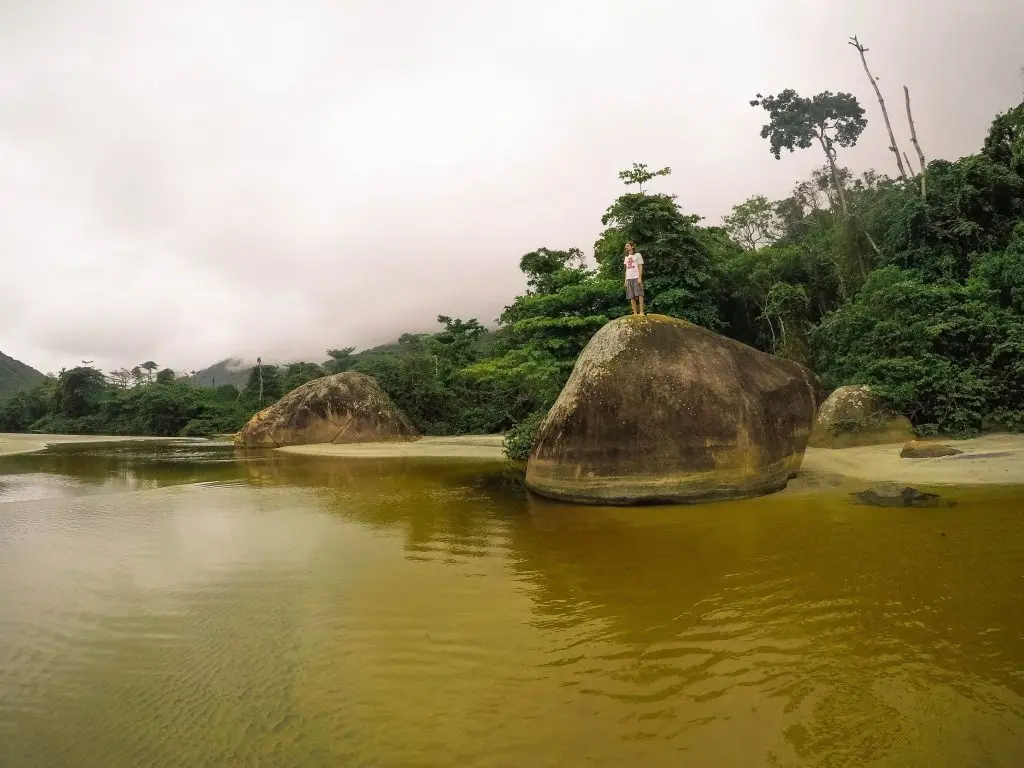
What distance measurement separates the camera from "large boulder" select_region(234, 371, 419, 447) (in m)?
29.8

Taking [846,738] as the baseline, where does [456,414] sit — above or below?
above

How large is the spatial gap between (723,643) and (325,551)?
600cm

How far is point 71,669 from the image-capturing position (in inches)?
177

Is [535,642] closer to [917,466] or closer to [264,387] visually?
[917,466]

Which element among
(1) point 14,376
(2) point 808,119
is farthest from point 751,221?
(1) point 14,376

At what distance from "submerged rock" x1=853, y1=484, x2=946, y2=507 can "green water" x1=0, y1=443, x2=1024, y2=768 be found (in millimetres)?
371

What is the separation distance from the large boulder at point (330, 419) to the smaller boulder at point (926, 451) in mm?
24240

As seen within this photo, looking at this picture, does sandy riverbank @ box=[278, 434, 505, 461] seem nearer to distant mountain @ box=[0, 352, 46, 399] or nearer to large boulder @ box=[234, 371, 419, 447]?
large boulder @ box=[234, 371, 419, 447]

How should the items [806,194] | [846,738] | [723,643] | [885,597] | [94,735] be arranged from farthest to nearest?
1. [806,194]
2. [885,597]
3. [723,643]
4. [94,735]
5. [846,738]

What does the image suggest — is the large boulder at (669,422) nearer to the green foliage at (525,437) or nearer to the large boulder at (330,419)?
the green foliage at (525,437)

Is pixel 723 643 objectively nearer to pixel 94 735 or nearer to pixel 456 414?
pixel 94 735

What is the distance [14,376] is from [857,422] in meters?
121

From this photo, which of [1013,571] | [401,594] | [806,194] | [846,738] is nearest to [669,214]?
[1013,571]

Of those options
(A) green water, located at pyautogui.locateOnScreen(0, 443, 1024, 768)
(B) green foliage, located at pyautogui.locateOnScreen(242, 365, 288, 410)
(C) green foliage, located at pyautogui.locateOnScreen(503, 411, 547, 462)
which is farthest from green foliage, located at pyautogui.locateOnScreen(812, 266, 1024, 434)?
(B) green foliage, located at pyautogui.locateOnScreen(242, 365, 288, 410)
